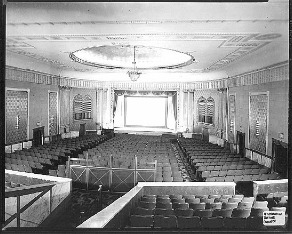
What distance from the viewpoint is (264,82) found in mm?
9109

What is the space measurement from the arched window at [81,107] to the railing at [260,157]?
10499 millimetres

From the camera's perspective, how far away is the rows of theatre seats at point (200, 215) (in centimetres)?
399

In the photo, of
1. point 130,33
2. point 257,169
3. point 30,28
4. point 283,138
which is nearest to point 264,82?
point 283,138

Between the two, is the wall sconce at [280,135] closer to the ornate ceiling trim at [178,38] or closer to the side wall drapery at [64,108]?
the ornate ceiling trim at [178,38]

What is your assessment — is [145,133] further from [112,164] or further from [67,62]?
[112,164]

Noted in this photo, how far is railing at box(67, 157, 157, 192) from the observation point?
7.24 m

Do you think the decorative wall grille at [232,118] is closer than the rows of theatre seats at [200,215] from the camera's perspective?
No

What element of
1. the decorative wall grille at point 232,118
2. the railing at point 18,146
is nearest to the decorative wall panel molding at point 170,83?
the decorative wall grille at point 232,118

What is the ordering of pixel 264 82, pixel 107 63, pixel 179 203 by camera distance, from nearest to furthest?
pixel 179 203 → pixel 264 82 → pixel 107 63

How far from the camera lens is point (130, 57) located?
49.1 feet

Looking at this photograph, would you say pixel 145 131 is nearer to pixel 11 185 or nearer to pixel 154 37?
pixel 154 37

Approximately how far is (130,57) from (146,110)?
452 centimetres

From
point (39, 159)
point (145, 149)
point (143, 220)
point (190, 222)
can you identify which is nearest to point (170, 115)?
point (145, 149)

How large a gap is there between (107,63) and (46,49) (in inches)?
230
